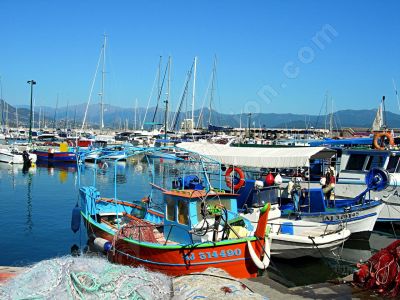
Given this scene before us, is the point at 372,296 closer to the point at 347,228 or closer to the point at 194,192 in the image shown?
the point at 194,192

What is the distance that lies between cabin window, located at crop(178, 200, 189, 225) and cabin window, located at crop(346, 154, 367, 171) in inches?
454

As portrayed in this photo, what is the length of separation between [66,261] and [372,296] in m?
6.40

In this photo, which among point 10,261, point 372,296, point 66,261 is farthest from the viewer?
point 10,261

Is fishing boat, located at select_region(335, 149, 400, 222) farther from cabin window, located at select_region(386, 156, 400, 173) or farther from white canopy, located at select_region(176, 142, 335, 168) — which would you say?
white canopy, located at select_region(176, 142, 335, 168)

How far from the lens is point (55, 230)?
20.6m

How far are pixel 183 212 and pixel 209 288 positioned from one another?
7.07 metres

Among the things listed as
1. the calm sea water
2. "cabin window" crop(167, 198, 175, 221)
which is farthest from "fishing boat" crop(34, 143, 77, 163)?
"cabin window" crop(167, 198, 175, 221)

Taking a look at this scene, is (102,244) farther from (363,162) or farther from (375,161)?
(375,161)

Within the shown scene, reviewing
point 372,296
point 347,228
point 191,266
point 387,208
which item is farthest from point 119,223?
point 387,208

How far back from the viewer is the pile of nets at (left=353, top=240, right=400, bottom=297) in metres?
9.21

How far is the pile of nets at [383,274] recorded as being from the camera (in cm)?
921

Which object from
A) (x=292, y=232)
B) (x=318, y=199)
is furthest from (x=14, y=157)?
(x=292, y=232)

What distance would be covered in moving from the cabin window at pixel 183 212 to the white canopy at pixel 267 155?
22.3ft

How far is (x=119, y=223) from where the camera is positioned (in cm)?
1708
